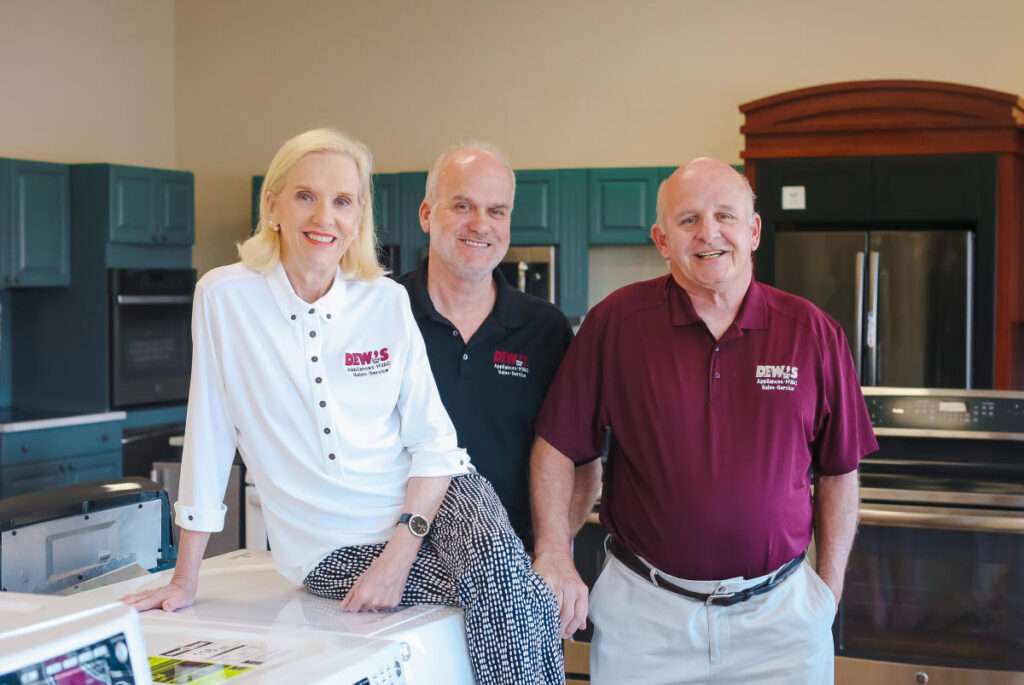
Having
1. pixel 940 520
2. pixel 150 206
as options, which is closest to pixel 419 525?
pixel 940 520

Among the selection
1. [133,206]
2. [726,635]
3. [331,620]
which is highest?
[133,206]

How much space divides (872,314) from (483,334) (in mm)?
2434

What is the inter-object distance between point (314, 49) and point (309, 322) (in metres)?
4.87

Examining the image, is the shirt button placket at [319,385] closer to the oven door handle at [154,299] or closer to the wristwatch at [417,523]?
the wristwatch at [417,523]

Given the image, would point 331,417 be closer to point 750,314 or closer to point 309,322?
point 309,322

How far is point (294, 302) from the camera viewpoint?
1.76 m

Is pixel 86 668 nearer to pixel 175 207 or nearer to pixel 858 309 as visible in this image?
pixel 858 309

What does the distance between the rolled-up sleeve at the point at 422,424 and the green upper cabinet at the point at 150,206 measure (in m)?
3.92

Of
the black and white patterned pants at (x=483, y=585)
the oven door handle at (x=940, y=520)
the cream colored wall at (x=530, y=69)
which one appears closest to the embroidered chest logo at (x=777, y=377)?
the black and white patterned pants at (x=483, y=585)

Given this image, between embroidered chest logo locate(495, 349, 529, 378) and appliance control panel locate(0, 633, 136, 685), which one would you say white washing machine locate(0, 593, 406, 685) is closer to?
appliance control panel locate(0, 633, 136, 685)

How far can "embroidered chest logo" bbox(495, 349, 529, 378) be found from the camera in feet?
7.30

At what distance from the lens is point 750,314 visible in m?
2.05

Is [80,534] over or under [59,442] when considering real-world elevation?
over

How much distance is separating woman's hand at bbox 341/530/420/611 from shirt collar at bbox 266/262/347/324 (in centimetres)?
38
